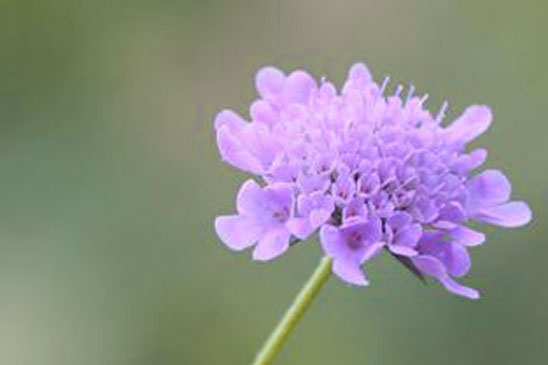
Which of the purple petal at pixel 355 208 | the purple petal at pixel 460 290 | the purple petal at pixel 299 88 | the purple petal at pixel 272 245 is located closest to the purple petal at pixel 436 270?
the purple petal at pixel 460 290

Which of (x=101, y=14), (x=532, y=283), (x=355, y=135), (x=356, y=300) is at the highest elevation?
(x=101, y=14)

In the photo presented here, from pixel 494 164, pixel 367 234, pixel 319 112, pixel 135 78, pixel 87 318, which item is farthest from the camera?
pixel 135 78

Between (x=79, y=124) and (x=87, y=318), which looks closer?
(x=87, y=318)

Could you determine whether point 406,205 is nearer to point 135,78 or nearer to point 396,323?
point 396,323

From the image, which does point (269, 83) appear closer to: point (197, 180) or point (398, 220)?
point (398, 220)

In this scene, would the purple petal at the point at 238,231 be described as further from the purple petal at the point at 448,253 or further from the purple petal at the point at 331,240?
the purple petal at the point at 448,253

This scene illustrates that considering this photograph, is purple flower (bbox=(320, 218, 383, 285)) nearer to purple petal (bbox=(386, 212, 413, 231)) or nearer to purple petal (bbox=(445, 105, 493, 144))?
purple petal (bbox=(386, 212, 413, 231))

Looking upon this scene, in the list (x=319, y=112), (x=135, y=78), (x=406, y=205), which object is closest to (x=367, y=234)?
(x=406, y=205)

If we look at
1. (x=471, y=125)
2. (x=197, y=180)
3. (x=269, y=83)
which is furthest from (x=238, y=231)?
(x=197, y=180)

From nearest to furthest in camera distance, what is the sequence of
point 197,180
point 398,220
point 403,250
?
point 403,250 → point 398,220 → point 197,180
